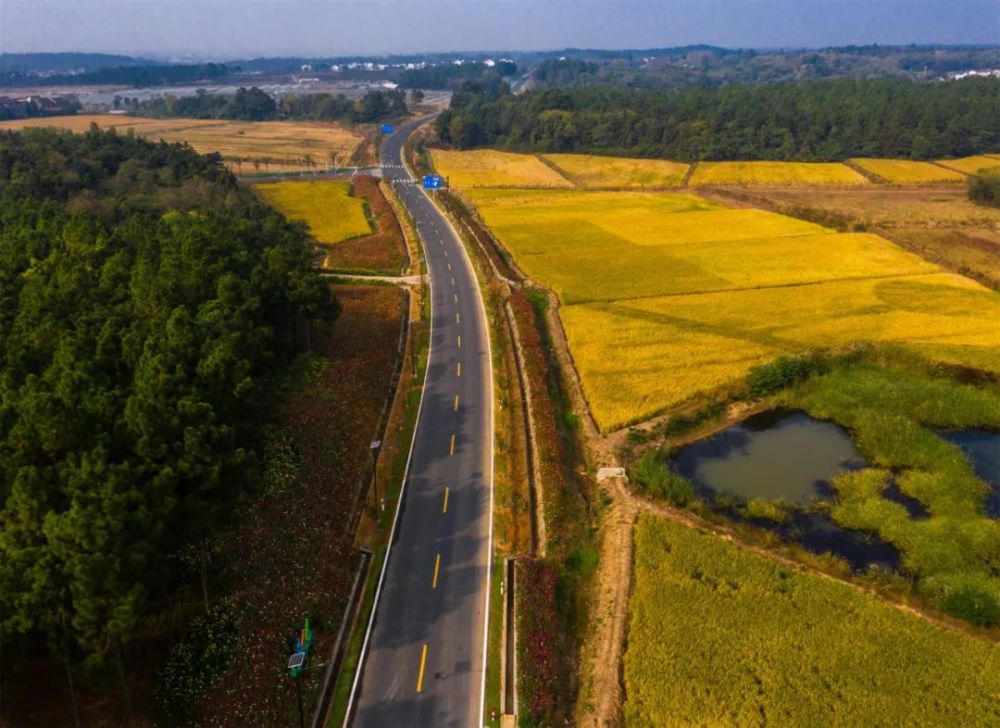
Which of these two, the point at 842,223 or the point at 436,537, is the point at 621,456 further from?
the point at 842,223

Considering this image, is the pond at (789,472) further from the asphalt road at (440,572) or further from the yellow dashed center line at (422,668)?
the yellow dashed center line at (422,668)

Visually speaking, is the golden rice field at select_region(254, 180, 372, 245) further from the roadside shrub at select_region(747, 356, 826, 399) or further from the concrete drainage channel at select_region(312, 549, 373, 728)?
the concrete drainage channel at select_region(312, 549, 373, 728)

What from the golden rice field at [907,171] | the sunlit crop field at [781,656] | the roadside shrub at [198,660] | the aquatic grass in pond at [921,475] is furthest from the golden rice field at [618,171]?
the roadside shrub at [198,660]

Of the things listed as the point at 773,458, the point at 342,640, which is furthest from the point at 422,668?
the point at 773,458

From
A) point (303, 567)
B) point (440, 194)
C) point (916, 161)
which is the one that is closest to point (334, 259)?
point (440, 194)

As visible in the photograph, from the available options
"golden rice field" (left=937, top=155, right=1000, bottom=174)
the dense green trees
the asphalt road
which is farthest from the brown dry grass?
"golden rice field" (left=937, top=155, right=1000, bottom=174)

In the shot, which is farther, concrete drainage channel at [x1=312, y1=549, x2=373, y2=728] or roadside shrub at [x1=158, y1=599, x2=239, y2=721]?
roadside shrub at [x1=158, y1=599, x2=239, y2=721]
